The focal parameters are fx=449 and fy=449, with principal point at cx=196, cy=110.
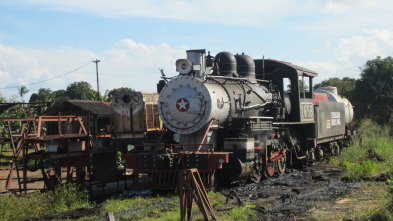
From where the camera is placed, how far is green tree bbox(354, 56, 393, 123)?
98.7ft

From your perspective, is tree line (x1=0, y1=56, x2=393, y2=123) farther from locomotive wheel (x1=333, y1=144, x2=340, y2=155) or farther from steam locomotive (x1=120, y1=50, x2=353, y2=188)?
steam locomotive (x1=120, y1=50, x2=353, y2=188)

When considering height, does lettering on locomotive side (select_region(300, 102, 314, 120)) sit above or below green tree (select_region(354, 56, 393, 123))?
below

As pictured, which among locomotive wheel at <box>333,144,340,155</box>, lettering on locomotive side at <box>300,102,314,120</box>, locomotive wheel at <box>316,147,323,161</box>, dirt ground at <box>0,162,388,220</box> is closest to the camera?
dirt ground at <box>0,162,388,220</box>

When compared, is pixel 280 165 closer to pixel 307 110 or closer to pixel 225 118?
pixel 307 110

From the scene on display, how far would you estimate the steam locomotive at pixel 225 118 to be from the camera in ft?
34.8

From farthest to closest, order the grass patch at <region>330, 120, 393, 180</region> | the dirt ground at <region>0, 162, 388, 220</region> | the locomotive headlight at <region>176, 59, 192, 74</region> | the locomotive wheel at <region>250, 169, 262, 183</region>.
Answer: the grass patch at <region>330, 120, 393, 180</region>, the locomotive wheel at <region>250, 169, 262, 183</region>, the locomotive headlight at <region>176, 59, 192, 74</region>, the dirt ground at <region>0, 162, 388, 220</region>

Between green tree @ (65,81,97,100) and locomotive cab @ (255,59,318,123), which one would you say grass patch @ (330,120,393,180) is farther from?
green tree @ (65,81,97,100)

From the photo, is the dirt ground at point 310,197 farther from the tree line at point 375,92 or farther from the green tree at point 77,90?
the green tree at point 77,90

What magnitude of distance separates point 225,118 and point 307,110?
4880 mm

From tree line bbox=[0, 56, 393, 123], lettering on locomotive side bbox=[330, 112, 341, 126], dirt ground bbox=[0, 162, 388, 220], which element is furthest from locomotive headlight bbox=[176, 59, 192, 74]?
tree line bbox=[0, 56, 393, 123]

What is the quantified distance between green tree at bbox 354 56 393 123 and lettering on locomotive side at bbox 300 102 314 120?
1497 cm

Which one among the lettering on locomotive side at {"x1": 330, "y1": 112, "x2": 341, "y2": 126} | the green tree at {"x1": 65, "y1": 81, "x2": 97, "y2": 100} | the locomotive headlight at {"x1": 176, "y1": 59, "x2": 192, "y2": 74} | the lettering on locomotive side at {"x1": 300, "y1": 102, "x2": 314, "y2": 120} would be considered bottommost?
the lettering on locomotive side at {"x1": 330, "y1": 112, "x2": 341, "y2": 126}

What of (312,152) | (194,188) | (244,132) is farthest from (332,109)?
(194,188)

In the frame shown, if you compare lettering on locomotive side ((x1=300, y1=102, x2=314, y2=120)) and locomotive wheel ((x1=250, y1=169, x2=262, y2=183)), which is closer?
locomotive wheel ((x1=250, y1=169, x2=262, y2=183))
